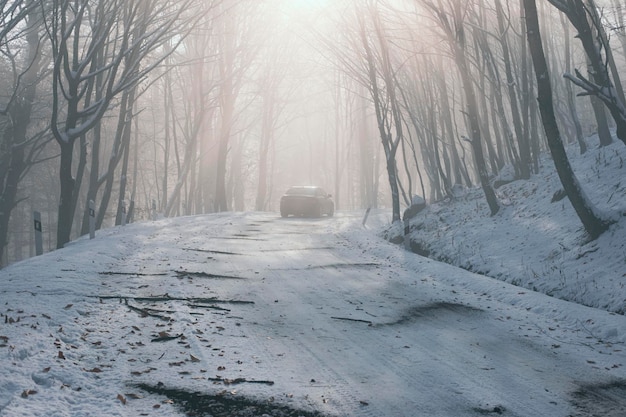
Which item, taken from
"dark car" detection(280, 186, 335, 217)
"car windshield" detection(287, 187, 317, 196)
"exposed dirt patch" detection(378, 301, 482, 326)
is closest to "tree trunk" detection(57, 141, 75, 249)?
"exposed dirt patch" detection(378, 301, 482, 326)

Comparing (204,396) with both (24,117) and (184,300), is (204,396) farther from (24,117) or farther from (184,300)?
(24,117)

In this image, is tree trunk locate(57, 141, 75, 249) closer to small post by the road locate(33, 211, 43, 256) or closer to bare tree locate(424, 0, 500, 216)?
small post by the road locate(33, 211, 43, 256)

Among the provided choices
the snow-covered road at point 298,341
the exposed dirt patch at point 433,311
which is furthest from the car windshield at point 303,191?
the exposed dirt patch at point 433,311

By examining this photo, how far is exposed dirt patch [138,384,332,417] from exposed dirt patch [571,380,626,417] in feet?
6.96

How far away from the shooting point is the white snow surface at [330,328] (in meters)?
4.36

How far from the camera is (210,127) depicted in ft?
128

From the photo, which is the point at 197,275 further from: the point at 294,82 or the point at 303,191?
the point at 294,82

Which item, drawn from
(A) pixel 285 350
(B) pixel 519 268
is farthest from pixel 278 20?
(A) pixel 285 350

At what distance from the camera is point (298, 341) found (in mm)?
5867

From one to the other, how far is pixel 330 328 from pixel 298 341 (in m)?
0.65

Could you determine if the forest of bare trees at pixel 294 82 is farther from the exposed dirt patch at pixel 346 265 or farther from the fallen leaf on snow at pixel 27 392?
the fallen leaf on snow at pixel 27 392

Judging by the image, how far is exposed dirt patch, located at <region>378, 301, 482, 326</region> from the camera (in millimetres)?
7047

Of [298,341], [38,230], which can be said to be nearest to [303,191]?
[38,230]

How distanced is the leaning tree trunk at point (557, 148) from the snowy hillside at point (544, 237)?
0.31 metres
